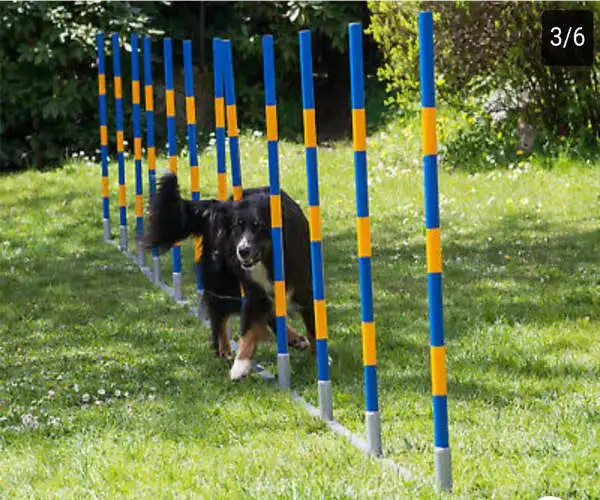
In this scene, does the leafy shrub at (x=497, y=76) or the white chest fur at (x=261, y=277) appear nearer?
the white chest fur at (x=261, y=277)

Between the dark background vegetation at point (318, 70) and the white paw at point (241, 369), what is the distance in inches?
255

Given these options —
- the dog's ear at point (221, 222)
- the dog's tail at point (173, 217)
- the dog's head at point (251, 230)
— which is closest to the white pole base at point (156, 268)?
the dog's tail at point (173, 217)

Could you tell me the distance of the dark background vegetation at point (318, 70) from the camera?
1160cm

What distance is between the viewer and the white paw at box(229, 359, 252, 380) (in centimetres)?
582

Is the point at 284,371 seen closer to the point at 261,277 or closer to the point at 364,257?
the point at 261,277

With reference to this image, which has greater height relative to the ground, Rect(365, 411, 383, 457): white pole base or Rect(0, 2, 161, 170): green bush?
Rect(0, 2, 161, 170): green bush

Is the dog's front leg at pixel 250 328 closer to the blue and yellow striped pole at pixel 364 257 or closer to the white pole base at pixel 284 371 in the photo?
the white pole base at pixel 284 371

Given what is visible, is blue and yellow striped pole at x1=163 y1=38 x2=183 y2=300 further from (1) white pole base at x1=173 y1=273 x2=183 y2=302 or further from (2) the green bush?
(2) the green bush

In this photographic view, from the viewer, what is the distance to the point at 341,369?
5.89 metres

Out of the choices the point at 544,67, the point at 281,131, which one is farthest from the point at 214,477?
the point at 281,131

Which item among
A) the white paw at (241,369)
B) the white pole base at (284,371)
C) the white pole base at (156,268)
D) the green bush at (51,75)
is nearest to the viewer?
the white pole base at (284,371)

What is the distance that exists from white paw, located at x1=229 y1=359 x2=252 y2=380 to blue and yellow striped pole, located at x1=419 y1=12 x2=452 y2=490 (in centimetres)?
193

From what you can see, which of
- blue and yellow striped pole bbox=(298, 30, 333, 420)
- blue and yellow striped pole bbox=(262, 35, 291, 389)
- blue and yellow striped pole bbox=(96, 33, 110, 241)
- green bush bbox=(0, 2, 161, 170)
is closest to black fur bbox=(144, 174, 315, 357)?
blue and yellow striped pole bbox=(262, 35, 291, 389)

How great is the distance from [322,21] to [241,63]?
56.2 inches
